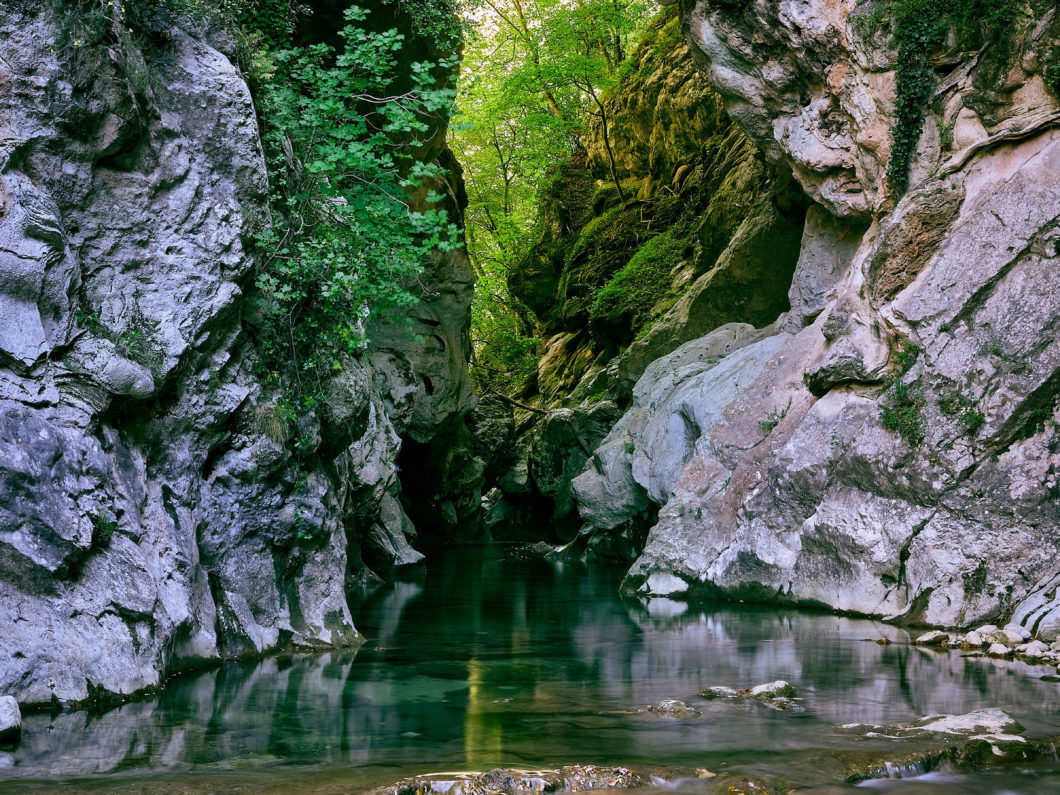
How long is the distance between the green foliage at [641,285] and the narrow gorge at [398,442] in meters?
5.55

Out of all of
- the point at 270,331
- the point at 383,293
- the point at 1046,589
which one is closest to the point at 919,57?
the point at 1046,589

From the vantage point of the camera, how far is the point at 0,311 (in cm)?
705

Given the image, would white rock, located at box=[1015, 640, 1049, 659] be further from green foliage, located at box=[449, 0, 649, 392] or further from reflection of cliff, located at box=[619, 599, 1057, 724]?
green foliage, located at box=[449, 0, 649, 392]

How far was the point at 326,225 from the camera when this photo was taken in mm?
10516

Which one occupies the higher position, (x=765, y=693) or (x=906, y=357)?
(x=906, y=357)

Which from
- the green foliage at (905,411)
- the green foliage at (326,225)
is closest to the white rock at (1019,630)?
the green foliage at (905,411)

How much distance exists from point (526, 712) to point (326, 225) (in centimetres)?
624

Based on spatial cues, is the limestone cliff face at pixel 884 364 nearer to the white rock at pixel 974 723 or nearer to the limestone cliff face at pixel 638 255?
the limestone cliff face at pixel 638 255

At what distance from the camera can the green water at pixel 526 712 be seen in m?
5.49

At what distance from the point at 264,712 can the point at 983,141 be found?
1279 centimetres

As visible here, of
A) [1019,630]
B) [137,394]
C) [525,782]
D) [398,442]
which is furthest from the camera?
[398,442]

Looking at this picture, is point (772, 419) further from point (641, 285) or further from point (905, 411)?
point (641, 285)

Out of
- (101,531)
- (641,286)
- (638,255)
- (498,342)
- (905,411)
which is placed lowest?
(101,531)

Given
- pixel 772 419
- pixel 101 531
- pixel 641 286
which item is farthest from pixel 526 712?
pixel 641 286
